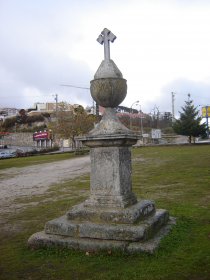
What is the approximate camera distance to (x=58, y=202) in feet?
36.9

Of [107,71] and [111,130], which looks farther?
[107,71]

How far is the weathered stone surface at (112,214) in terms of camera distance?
6367 millimetres

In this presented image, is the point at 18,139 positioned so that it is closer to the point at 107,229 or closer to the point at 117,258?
the point at 107,229

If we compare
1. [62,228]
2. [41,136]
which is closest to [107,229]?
[62,228]

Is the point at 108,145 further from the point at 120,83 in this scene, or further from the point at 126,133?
the point at 120,83

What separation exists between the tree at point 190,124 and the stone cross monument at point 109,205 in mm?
40446

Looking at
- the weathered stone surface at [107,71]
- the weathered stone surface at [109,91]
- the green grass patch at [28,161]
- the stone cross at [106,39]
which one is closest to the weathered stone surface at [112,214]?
the weathered stone surface at [109,91]

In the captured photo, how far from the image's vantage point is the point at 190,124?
46594mm

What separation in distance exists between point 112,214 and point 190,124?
41.5m

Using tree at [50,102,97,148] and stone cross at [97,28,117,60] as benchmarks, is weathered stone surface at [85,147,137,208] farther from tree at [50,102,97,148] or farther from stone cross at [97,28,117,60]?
tree at [50,102,97,148]

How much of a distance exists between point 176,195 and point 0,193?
7.24m

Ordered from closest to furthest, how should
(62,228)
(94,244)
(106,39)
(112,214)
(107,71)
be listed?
(94,244), (112,214), (62,228), (107,71), (106,39)

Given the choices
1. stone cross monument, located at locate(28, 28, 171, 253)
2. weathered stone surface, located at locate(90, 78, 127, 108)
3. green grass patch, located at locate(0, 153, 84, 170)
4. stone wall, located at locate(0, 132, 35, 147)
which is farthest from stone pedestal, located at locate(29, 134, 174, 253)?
stone wall, located at locate(0, 132, 35, 147)

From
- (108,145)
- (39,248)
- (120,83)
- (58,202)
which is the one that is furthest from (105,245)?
(58,202)
